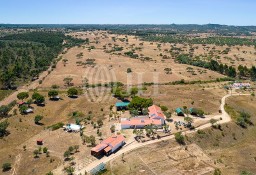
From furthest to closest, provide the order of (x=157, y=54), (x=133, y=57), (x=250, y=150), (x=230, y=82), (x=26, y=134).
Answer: (x=157, y=54) → (x=133, y=57) → (x=230, y=82) → (x=26, y=134) → (x=250, y=150)

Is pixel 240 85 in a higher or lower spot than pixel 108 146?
higher

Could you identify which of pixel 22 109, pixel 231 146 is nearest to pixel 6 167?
pixel 22 109

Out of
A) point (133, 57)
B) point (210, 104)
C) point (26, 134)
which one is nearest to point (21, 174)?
point (26, 134)

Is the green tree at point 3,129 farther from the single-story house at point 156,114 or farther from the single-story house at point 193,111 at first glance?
the single-story house at point 193,111

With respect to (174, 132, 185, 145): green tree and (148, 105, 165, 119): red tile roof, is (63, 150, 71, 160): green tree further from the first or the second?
(148, 105, 165, 119): red tile roof

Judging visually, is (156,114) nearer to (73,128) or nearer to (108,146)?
(108,146)

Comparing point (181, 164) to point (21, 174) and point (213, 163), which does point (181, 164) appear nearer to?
point (213, 163)

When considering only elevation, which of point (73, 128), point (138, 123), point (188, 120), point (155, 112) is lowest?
point (73, 128)

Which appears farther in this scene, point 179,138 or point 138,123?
point 138,123

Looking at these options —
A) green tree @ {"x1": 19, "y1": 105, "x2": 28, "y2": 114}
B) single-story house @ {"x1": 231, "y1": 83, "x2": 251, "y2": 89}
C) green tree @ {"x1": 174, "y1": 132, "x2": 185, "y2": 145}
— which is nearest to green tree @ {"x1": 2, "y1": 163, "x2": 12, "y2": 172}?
green tree @ {"x1": 19, "y1": 105, "x2": 28, "y2": 114}
